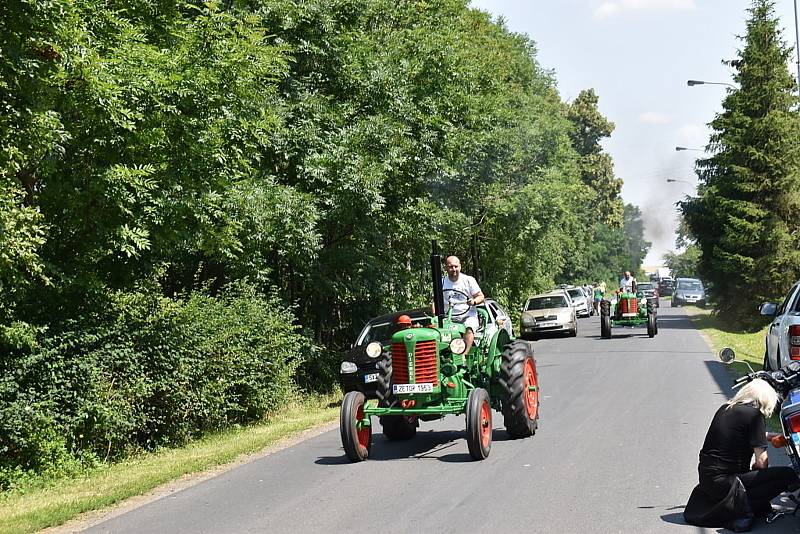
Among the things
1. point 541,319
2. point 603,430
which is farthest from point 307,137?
point 541,319

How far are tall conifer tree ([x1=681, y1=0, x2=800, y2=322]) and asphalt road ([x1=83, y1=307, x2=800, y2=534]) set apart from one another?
84.2 ft

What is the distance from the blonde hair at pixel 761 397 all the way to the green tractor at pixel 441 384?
3.71 m

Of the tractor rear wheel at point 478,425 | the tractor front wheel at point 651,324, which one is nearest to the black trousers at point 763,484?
the tractor rear wheel at point 478,425

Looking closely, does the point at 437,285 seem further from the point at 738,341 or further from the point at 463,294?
the point at 738,341

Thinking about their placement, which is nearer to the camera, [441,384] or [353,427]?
[353,427]

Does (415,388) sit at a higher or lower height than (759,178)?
lower

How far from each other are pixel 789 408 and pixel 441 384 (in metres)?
4.67

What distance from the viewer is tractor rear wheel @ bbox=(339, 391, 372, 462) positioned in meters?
11.3

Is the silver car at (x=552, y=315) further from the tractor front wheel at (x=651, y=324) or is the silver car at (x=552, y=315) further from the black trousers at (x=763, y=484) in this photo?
the black trousers at (x=763, y=484)

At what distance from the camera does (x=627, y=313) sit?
109 ft

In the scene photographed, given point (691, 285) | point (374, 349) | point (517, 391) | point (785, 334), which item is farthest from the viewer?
point (691, 285)

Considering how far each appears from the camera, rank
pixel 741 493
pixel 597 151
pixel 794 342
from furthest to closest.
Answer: pixel 597 151, pixel 794 342, pixel 741 493

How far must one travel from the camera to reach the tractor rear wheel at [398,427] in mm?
12859

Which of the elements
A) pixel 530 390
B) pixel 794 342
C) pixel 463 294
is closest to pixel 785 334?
pixel 794 342
